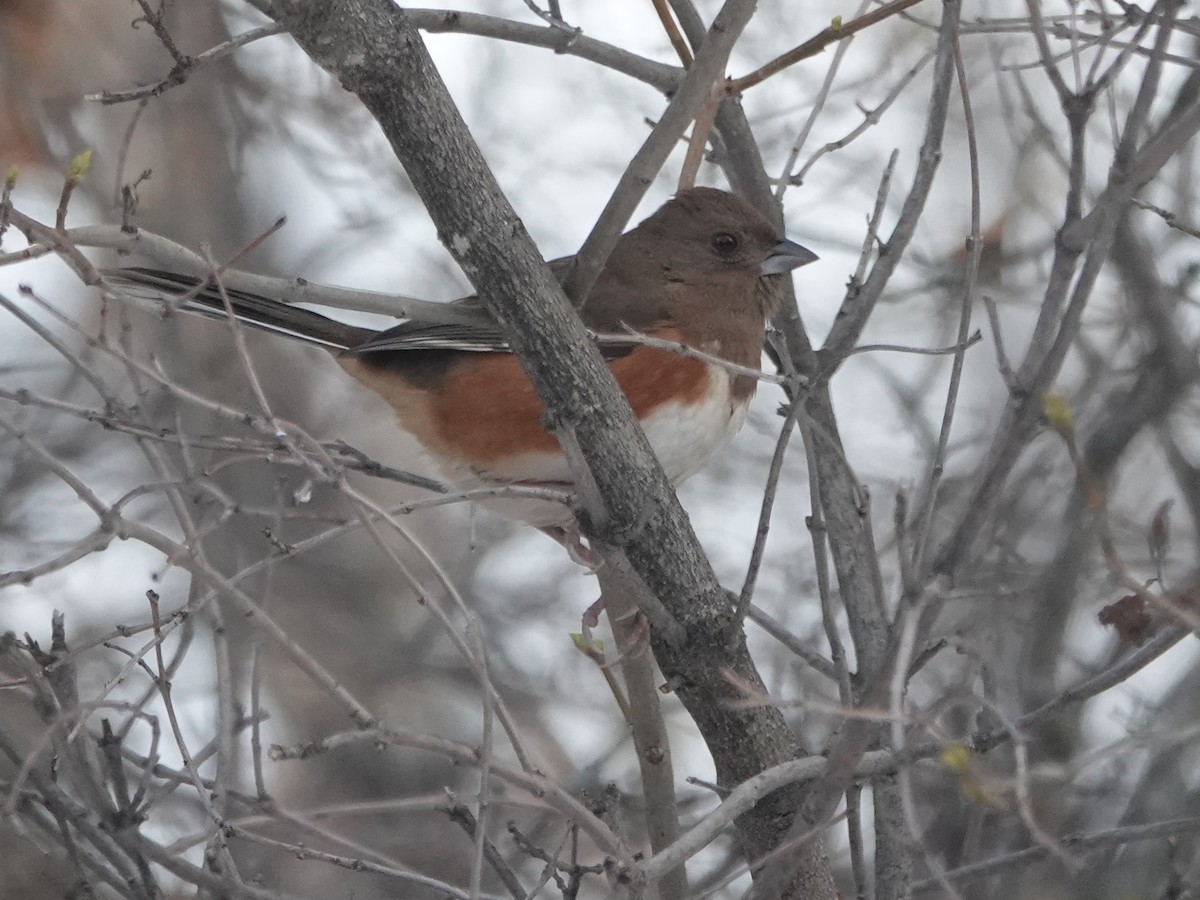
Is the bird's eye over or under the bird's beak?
over

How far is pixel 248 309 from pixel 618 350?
2.89 feet

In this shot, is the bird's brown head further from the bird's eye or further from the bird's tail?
the bird's tail

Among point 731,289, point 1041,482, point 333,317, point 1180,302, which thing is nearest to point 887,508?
point 1041,482

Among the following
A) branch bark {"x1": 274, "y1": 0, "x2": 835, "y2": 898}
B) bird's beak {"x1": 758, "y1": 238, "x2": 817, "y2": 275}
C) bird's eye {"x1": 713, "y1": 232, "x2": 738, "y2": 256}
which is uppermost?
bird's eye {"x1": 713, "y1": 232, "x2": 738, "y2": 256}

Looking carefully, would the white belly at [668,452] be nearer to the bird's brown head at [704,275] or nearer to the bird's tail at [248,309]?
the bird's brown head at [704,275]

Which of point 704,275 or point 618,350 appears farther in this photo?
point 704,275

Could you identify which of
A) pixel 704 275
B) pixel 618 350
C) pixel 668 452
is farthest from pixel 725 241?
pixel 668 452

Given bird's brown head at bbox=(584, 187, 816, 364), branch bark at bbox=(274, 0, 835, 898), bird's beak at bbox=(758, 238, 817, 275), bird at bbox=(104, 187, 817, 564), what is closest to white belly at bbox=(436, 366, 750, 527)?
bird at bbox=(104, 187, 817, 564)

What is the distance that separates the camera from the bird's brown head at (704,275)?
11.3 feet

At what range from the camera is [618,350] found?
3215 mm

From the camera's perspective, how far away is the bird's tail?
3.00 meters

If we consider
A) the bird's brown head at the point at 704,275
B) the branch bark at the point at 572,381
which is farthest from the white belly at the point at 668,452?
the branch bark at the point at 572,381

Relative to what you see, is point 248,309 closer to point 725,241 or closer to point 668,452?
point 668,452

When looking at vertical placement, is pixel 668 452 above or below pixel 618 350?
below
